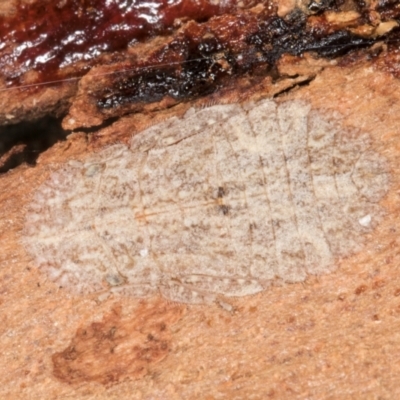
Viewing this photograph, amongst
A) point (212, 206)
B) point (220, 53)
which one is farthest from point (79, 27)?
point (212, 206)

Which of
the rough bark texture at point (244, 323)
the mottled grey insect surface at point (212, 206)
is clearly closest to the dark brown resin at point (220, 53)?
the rough bark texture at point (244, 323)

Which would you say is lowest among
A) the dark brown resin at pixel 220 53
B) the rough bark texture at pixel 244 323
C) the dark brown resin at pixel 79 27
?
the rough bark texture at pixel 244 323

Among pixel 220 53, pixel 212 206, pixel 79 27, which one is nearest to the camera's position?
pixel 212 206

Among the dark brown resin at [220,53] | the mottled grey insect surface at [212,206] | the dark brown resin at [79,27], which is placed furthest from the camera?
the dark brown resin at [79,27]

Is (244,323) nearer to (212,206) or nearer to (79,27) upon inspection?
(212,206)

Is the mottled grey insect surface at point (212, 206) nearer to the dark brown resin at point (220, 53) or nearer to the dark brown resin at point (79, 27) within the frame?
the dark brown resin at point (220, 53)

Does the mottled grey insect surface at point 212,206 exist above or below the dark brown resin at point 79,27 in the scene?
below

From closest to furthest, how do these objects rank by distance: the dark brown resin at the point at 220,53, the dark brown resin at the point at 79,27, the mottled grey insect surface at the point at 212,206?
the mottled grey insect surface at the point at 212,206, the dark brown resin at the point at 220,53, the dark brown resin at the point at 79,27
